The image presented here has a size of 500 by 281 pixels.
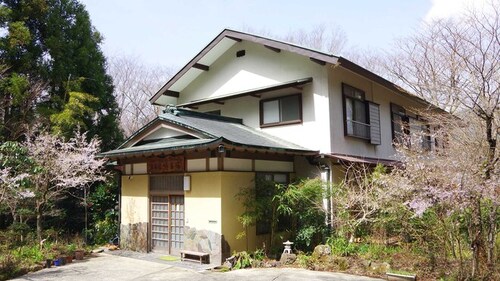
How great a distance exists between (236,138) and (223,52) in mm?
5822

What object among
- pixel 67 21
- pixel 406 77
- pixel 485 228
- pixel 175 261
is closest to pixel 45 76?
pixel 67 21

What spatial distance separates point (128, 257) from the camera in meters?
12.1

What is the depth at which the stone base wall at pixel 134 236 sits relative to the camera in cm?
1280

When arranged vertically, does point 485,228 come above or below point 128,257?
above

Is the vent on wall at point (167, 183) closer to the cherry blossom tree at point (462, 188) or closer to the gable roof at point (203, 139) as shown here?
the gable roof at point (203, 139)

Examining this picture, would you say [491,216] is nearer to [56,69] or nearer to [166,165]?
[166,165]

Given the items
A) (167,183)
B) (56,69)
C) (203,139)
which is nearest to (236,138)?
(203,139)

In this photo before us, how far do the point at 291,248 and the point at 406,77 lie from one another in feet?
27.6

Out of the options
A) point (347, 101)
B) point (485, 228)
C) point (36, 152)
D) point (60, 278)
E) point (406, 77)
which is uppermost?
point (406, 77)

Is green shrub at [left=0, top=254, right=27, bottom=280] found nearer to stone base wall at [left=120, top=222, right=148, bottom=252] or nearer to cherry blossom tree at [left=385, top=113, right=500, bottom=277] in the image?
stone base wall at [left=120, top=222, right=148, bottom=252]

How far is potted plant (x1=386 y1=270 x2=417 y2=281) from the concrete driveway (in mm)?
422

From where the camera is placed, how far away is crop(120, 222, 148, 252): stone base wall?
42.0 ft

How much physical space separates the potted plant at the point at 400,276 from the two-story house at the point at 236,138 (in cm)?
420

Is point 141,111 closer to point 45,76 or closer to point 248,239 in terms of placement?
point 45,76
